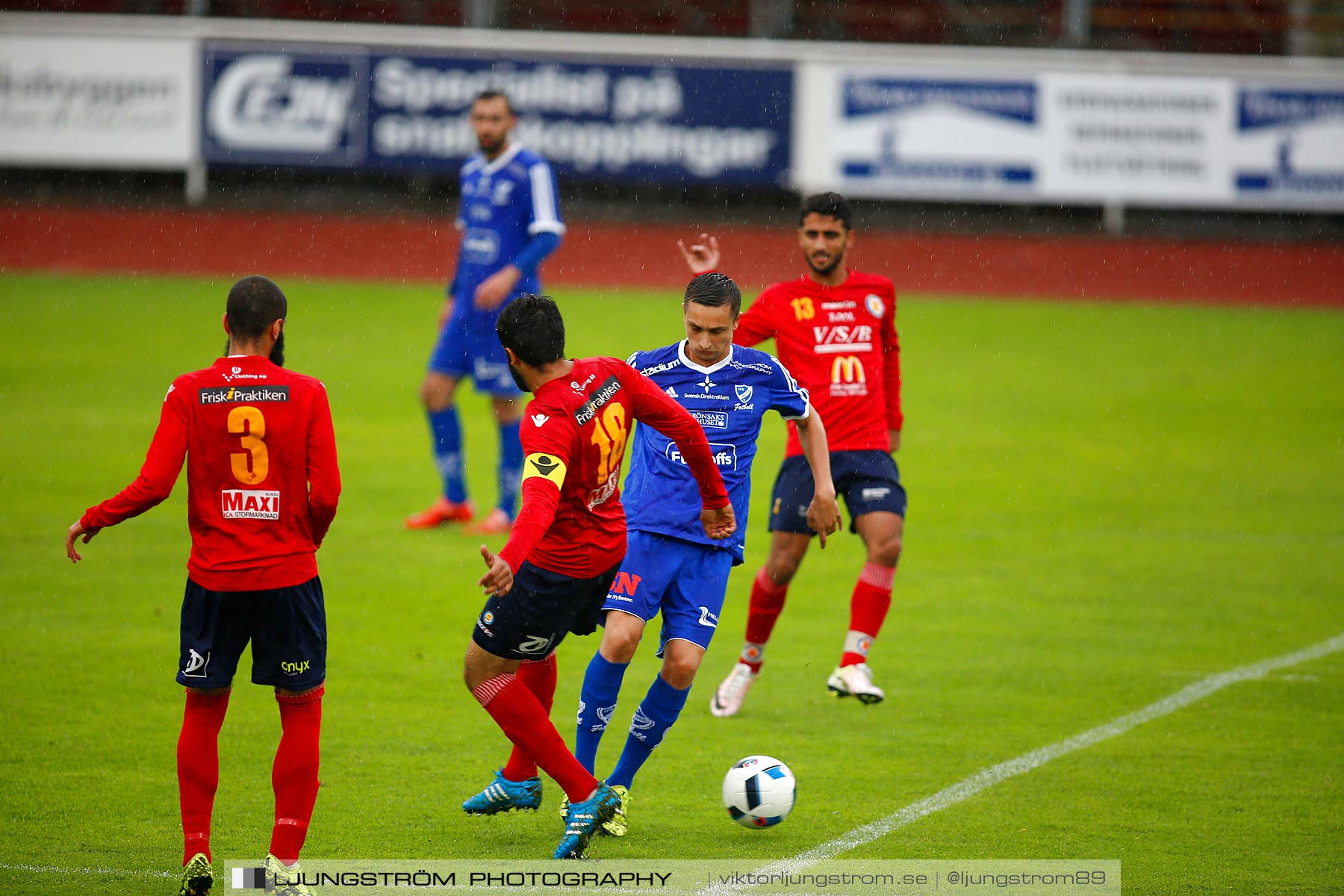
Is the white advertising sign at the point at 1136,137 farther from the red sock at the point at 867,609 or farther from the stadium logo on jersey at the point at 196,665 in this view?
the stadium logo on jersey at the point at 196,665

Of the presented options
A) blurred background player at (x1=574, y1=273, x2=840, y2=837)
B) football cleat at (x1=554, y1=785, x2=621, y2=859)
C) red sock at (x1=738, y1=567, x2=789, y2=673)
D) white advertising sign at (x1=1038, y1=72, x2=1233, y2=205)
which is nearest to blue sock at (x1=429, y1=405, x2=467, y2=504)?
red sock at (x1=738, y1=567, x2=789, y2=673)

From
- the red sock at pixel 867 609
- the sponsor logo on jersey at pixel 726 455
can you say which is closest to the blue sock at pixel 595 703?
the sponsor logo on jersey at pixel 726 455

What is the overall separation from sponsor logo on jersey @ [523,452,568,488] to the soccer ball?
132 centimetres

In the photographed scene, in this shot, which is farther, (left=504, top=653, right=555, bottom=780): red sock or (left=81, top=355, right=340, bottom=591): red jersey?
(left=504, top=653, right=555, bottom=780): red sock

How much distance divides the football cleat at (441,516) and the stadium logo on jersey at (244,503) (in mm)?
5472

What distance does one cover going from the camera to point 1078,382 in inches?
618

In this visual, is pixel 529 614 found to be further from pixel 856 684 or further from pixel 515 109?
pixel 515 109

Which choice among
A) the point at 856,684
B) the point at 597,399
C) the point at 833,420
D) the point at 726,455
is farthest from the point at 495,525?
the point at 597,399

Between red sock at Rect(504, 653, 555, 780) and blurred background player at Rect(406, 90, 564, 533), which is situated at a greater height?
blurred background player at Rect(406, 90, 564, 533)

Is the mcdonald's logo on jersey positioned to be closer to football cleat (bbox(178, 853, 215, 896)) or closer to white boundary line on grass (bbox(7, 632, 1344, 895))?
white boundary line on grass (bbox(7, 632, 1344, 895))

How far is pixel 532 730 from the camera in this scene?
4.86 metres

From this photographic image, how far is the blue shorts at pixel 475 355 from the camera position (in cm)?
981

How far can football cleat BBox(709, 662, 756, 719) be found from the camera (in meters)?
6.73

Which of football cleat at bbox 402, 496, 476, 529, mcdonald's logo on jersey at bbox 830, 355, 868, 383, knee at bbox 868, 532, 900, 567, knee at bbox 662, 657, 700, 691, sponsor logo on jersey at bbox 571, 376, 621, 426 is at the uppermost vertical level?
sponsor logo on jersey at bbox 571, 376, 621, 426
